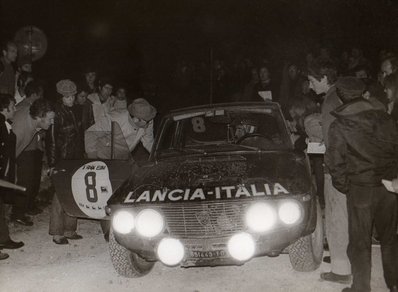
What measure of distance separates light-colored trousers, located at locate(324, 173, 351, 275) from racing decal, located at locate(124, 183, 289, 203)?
605 millimetres

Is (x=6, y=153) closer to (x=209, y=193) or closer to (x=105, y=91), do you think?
(x=209, y=193)

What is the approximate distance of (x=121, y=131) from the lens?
19.0 ft

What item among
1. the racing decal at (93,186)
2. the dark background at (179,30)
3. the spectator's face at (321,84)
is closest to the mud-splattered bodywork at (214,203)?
the racing decal at (93,186)

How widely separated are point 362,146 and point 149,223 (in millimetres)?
1913

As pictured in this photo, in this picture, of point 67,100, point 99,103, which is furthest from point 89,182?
point 99,103

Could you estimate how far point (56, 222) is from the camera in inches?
243

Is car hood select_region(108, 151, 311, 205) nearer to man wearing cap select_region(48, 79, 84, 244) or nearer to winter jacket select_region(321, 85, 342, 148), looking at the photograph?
winter jacket select_region(321, 85, 342, 148)

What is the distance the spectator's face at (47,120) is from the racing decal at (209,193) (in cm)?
227

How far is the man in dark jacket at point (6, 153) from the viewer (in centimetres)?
584

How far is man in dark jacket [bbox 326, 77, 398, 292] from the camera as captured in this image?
4.04 meters

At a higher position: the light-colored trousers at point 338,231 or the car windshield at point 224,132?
the car windshield at point 224,132

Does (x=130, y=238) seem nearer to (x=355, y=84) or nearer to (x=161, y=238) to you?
(x=161, y=238)

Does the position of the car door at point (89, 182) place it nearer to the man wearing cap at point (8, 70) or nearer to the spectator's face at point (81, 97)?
the spectator's face at point (81, 97)

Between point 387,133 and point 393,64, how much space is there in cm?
265
